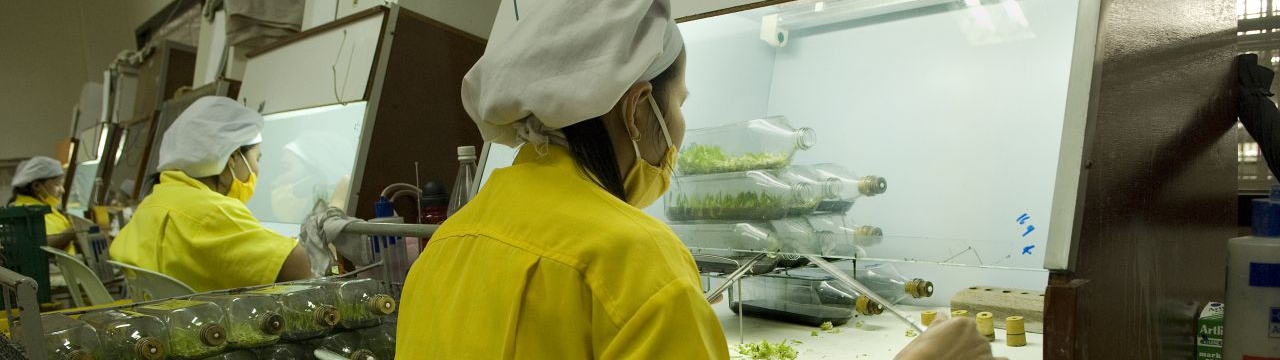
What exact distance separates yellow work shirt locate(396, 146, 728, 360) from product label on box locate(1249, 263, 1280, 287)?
2.81ft

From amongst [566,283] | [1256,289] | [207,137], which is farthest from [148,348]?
[1256,289]

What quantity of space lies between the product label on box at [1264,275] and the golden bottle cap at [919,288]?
439 mm

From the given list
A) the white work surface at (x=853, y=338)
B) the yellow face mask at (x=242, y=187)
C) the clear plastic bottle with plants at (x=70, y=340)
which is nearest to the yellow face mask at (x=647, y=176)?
the white work surface at (x=853, y=338)

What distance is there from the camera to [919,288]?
1.31 metres

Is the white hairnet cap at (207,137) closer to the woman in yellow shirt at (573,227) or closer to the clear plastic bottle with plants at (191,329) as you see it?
the clear plastic bottle with plants at (191,329)

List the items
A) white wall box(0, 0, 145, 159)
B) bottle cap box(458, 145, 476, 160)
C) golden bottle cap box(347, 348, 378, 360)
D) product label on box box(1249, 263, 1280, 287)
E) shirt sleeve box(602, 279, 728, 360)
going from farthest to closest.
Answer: white wall box(0, 0, 145, 159) → bottle cap box(458, 145, 476, 160) → golden bottle cap box(347, 348, 378, 360) → product label on box box(1249, 263, 1280, 287) → shirt sleeve box(602, 279, 728, 360)

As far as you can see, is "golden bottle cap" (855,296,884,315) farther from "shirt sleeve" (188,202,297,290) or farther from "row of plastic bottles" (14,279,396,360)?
"shirt sleeve" (188,202,297,290)

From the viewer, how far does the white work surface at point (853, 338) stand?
1.26 meters

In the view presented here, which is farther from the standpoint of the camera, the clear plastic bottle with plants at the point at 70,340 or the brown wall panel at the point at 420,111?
the brown wall panel at the point at 420,111

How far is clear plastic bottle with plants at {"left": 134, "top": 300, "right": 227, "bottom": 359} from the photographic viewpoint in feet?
4.60

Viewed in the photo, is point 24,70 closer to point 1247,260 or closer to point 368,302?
point 368,302

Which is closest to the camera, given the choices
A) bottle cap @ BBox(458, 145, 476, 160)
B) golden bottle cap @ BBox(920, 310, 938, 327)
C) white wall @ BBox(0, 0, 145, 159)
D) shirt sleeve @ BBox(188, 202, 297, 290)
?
golden bottle cap @ BBox(920, 310, 938, 327)

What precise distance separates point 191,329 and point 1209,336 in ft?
5.79

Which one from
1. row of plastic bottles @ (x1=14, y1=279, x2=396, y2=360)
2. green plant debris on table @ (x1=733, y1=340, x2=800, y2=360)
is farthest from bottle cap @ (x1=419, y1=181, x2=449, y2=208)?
green plant debris on table @ (x1=733, y1=340, x2=800, y2=360)
